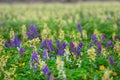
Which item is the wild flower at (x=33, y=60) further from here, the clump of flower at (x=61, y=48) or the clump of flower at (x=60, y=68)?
the clump of flower at (x=61, y=48)

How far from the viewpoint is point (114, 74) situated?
584 cm

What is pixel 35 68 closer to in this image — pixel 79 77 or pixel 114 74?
pixel 79 77

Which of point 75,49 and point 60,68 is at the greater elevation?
point 75,49

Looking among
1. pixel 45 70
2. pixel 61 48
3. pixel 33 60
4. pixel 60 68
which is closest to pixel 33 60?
pixel 33 60

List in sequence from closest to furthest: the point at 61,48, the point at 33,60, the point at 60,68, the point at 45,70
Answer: the point at 60,68, the point at 45,70, the point at 33,60, the point at 61,48

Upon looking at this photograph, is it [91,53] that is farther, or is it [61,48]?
[61,48]

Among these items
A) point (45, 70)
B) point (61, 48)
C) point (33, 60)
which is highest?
point (61, 48)

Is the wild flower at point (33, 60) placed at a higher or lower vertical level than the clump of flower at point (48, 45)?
lower

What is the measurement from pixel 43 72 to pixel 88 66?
1088mm

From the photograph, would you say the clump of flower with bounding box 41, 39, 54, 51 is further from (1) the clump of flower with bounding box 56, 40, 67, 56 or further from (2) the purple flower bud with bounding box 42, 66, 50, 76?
(2) the purple flower bud with bounding box 42, 66, 50, 76

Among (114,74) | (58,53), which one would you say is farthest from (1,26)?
(114,74)

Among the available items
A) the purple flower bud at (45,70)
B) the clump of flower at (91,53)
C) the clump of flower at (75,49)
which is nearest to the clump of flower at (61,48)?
the clump of flower at (75,49)

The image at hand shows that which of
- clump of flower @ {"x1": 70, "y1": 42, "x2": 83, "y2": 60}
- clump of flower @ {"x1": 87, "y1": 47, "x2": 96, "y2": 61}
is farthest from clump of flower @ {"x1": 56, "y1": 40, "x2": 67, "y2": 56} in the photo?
clump of flower @ {"x1": 87, "y1": 47, "x2": 96, "y2": 61}

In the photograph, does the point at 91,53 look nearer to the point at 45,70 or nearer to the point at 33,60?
the point at 45,70
